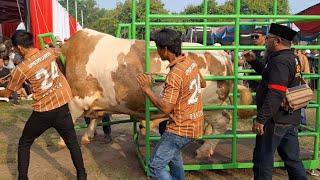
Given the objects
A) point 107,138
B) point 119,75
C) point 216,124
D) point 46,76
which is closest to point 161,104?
point 46,76

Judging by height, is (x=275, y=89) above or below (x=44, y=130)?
above

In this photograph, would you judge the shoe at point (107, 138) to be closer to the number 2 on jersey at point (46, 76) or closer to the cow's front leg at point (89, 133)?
the cow's front leg at point (89, 133)

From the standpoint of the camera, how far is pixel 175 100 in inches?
134

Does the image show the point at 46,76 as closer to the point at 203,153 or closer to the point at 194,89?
the point at 194,89

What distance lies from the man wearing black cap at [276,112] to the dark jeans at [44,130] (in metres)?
1.86

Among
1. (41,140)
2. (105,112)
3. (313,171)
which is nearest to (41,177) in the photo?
(105,112)

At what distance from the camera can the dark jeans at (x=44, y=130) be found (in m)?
4.41

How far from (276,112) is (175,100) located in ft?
3.17

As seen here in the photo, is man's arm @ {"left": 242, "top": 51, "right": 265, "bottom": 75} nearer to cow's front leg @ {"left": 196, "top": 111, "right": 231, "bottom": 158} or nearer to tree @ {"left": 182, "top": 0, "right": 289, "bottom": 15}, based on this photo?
cow's front leg @ {"left": 196, "top": 111, "right": 231, "bottom": 158}

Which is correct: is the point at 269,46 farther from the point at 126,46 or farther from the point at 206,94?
the point at 126,46

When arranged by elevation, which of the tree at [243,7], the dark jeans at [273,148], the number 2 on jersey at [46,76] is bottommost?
the dark jeans at [273,148]

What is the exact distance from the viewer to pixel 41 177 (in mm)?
5262

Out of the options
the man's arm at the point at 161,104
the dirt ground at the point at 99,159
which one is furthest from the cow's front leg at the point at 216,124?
the man's arm at the point at 161,104

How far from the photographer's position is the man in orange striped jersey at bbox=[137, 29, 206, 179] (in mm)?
3410
